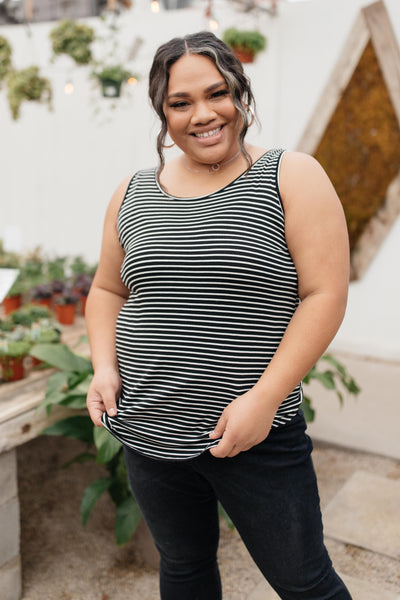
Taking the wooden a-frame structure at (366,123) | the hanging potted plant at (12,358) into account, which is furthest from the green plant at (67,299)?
the wooden a-frame structure at (366,123)

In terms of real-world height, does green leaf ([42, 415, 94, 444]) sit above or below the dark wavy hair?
below

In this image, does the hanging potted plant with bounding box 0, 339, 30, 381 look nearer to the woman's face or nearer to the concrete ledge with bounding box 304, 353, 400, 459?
the woman's face

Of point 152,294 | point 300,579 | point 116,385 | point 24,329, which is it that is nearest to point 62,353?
point 24,329

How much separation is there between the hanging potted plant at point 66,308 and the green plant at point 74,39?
6.48ft

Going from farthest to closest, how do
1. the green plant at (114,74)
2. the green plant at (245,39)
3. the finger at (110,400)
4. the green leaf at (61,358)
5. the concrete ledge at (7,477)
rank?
the green plant at (114,74), the green plant at (245,39), the green leaf at (61,358), the concrete ledge at (7,477), the finger at (110,400)

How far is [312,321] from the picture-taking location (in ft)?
3.14

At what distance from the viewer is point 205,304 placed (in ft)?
3.23

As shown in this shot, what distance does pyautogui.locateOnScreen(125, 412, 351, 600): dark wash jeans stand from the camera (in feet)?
3.31

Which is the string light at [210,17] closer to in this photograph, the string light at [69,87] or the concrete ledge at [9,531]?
the string light at [69,87]

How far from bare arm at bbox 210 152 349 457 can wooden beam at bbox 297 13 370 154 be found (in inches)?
135

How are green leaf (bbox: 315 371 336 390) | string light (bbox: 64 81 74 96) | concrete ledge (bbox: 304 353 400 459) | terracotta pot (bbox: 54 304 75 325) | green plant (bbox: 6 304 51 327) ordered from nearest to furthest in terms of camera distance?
green leaf (bbox: 315 371 336 390)
green plant (bbox: 6 304 51 327)
terracotta pot (bbox: 54 304 75 325)
concrete ledge (bbox: 304 353 400 459)
string light (bbox: 64 81 74 96)

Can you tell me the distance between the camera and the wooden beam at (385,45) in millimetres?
3807

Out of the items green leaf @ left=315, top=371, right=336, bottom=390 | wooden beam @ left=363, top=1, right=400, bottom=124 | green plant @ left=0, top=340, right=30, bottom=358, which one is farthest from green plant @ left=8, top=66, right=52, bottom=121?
green leaf @ left=315, top=371, right=336, bottom=390

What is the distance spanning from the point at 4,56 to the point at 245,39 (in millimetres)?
1704
